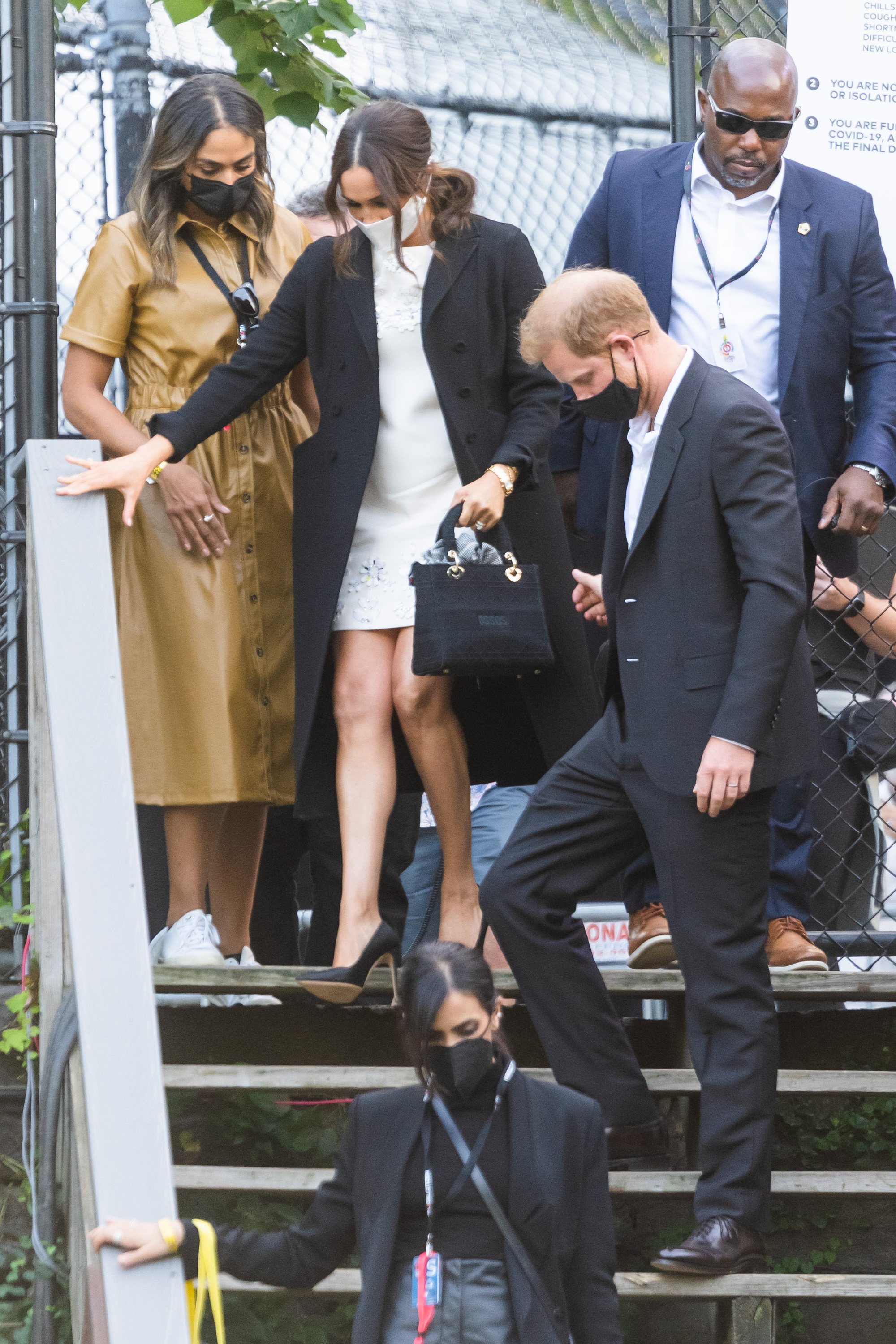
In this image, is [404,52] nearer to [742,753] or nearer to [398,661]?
[398,661]

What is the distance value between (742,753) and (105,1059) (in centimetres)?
145

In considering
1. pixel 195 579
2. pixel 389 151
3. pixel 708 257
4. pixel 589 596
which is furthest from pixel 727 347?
pixel 195 579

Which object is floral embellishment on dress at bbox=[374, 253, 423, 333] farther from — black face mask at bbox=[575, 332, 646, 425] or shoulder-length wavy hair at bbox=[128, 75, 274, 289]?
black face mask at bbox=[575, 332, 646, 425]

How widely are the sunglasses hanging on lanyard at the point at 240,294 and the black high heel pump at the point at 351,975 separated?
1.41m

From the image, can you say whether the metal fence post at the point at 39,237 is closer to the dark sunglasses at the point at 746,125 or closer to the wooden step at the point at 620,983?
the wooden step at the point at 620,983

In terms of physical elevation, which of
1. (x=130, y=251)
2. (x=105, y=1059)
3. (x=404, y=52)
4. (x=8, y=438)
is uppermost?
(x=404, y=52)

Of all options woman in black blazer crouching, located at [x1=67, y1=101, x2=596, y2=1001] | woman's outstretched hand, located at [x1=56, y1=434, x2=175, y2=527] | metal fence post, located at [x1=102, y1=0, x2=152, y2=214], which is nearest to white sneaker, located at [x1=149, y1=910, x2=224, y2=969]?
woman in black blazer crouching, located at [x1=67, y1=101, x2=596, y2=1001]

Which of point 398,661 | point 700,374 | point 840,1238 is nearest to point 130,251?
point 398,661

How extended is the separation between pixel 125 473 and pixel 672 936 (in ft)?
4.36

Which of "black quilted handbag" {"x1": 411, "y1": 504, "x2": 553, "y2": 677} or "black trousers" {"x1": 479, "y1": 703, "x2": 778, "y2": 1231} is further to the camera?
"black quilted handbag" {"x1": 411, "y1": 504, "x2": 553, "y2": 677}

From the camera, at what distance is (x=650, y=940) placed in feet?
12.3

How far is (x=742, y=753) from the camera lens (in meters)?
3.15

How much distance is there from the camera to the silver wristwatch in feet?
12.6

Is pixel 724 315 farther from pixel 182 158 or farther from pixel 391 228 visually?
pixel 182 158
